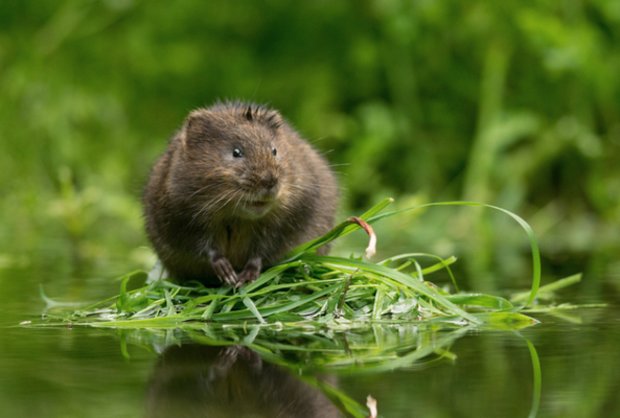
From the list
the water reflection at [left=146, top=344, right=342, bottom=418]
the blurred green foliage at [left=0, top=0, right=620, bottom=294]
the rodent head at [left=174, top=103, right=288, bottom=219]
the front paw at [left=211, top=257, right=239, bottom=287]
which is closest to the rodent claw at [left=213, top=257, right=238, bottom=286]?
the front paw at [left=211, top=257, right=239, bottom=287]

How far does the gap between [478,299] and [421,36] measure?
6.62 m

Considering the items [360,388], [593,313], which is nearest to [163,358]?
[360,388]

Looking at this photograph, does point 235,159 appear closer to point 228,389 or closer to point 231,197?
point 231,197

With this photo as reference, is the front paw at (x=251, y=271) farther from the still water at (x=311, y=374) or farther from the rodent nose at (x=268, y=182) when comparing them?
the still water at (x=311, y=374)

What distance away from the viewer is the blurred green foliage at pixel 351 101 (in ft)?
31.5

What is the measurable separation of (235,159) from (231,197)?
7.0 inches

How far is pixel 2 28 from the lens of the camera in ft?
39.7

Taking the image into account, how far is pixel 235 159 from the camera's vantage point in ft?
15.5

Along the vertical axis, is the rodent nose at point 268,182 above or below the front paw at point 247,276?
above

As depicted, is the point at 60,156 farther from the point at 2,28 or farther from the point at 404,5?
the point at 404,5

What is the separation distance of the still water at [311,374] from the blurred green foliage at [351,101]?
3934 millimetres

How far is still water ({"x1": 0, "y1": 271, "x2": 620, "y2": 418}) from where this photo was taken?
265 cm

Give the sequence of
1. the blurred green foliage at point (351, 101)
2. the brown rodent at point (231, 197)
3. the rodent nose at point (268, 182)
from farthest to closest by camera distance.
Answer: the blurred green foliage at point (351, 101), the brown rodent at point (231, 197), the rodent nose at point (268, 182)

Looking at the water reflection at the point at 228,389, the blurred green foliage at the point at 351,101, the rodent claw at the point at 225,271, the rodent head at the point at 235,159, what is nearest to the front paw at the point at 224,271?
the rodent claw at the point at 225,271
